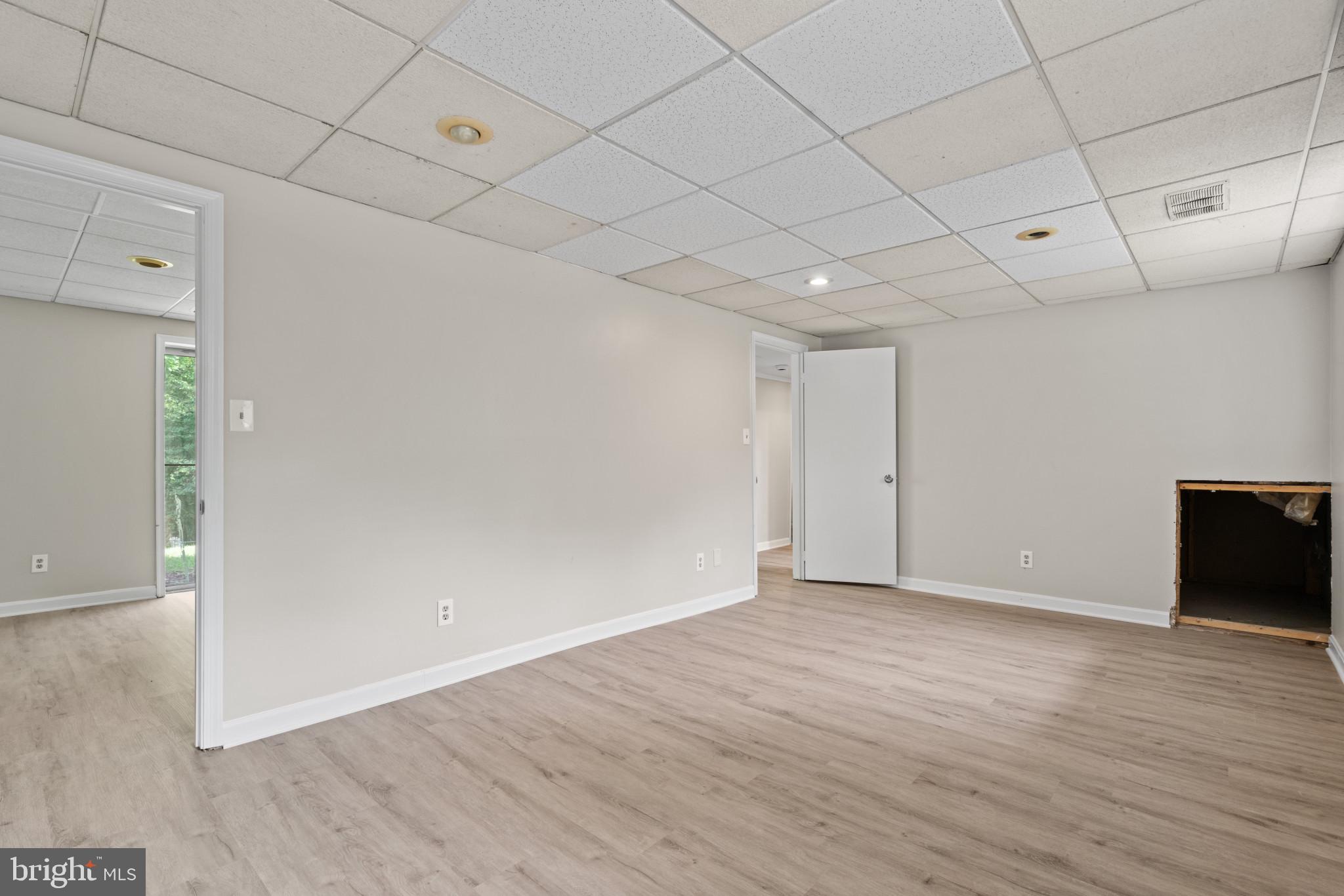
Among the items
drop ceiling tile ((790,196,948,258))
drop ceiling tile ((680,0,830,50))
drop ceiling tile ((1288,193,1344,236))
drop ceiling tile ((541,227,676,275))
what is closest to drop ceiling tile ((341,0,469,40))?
drop ceiling tile ((680,0,830,50))

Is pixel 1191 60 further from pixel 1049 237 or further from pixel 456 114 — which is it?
pixel 456 114

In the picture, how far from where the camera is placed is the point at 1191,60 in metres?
1.92

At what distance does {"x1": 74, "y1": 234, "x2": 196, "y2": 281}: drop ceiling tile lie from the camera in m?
3.53

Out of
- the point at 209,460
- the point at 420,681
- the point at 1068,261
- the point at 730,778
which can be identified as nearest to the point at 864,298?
the point at 1068,261

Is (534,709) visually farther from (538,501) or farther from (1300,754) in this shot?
(1300,754)

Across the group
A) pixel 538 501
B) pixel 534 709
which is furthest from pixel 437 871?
pixel 538 501

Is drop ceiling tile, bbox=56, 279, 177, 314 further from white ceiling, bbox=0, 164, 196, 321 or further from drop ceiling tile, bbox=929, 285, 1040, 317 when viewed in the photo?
drop ceiling tile, bbox=929, 285, 1040, 317

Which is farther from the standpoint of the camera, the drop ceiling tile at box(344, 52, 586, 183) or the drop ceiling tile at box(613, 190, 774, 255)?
the drop ceiling tile at box(613, 190, 774, 255)

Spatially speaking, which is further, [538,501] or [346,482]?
[538,501]

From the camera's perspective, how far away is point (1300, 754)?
2.48 meters

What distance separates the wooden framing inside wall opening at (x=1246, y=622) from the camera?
4000mm

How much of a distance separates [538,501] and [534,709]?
3.92 ft

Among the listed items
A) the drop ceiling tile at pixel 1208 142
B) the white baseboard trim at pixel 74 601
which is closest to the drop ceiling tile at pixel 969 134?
the drop ceiling tile at pixel 1208 142

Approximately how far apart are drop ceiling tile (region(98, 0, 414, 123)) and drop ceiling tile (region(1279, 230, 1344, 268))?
3.28 metres
